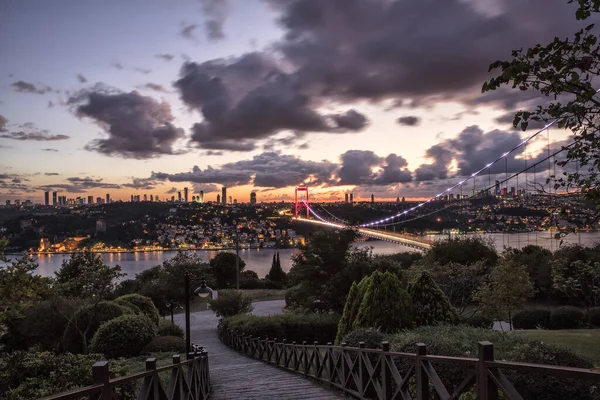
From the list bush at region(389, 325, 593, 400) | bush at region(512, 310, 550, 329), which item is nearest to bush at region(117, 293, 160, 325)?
bush at region(389, 325, 593, 400)

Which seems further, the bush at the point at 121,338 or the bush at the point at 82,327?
the bush at the point at 82,327

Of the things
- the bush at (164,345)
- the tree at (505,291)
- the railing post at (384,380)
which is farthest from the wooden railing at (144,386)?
the tree at (505,291)

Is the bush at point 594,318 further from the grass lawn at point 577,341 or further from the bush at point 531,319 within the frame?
the grass lawn at point 577,341

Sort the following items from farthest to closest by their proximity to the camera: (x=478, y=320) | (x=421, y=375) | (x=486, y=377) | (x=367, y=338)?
(x=478, y=320), (x=367, y=338), (x=421, y=375), (x=486, y=377)

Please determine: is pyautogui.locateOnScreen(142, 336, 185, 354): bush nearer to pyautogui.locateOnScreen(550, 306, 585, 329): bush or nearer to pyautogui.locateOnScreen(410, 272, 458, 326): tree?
pyautogui.locateOnScreen(410, 272, 458, 326): tree

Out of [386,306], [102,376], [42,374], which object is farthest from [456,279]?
[102,376]

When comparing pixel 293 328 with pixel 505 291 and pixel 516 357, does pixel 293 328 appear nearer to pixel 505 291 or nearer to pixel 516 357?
pixel 505 291
